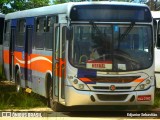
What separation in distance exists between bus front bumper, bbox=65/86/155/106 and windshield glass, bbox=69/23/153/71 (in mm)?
606

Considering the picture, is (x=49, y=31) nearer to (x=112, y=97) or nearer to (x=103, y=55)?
(x=103, y=55)

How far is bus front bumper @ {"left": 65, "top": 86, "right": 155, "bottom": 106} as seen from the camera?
13.0 metres

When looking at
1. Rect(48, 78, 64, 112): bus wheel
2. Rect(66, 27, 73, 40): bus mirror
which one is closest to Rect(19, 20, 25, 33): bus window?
Rect(48, 78, 64, 112): bus wheel

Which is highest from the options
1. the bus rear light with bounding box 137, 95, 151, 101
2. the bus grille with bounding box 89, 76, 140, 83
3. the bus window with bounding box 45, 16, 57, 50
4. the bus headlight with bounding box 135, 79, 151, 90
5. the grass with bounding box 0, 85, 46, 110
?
the bus window with bounding box 45, 16, 57, 50

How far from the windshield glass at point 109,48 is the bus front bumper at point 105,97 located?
0.61 meters

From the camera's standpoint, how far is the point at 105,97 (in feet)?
43.0

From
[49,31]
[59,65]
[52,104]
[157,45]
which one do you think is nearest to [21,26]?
[49,31]

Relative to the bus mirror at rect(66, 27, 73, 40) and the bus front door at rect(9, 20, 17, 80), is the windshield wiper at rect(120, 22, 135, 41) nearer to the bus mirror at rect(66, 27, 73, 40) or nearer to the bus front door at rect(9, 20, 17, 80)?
the bus mirror at rect(66, 27, 73, 40)

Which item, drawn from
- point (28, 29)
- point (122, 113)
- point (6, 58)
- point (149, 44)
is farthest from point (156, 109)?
point (6, 58)

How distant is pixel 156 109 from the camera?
1509 cm

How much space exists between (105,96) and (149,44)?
69.5 inches

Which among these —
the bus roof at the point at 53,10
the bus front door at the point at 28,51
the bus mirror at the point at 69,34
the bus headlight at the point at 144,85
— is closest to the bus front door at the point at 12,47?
the bus roof at the point at 53,10

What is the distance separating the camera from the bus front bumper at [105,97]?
1298cm

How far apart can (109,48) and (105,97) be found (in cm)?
119
